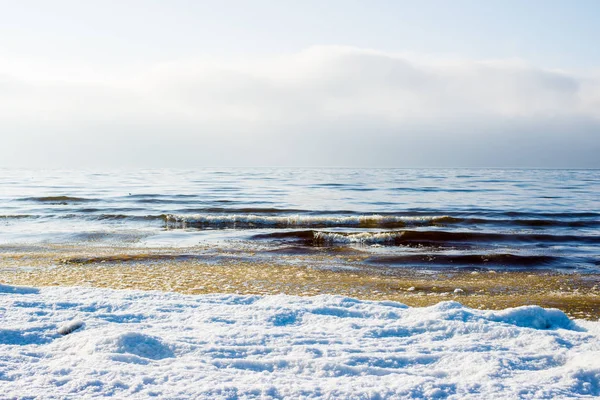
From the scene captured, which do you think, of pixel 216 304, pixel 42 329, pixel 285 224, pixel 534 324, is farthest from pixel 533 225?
pixel 42 329

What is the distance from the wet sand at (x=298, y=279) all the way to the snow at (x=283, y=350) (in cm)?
225

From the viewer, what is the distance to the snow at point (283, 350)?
94.4 inches

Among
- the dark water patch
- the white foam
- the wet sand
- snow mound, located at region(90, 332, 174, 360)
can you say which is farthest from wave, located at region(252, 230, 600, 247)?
snow mound, located at region(90, 332, 174, 360)

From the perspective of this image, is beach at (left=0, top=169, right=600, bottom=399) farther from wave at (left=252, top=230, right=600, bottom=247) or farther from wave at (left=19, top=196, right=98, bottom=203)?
wave at (left=19, top=196, right=98, bottom=203)

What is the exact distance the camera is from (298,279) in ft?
24.0

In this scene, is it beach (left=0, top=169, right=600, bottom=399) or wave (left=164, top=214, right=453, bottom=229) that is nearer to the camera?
beach (left=0, top=169, right=600, bottom=399)

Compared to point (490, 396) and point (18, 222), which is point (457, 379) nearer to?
point (490, 396)

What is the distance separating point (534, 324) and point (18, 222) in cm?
1688

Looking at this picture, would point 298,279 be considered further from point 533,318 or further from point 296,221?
point 296,221

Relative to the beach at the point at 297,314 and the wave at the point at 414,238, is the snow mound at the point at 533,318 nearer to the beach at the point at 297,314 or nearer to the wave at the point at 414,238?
the beach at the point at 297,314

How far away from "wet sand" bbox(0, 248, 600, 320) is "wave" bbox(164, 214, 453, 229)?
7042 millimetres

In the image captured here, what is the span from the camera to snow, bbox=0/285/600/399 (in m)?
2.40

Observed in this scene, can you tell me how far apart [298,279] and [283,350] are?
4.37 metres

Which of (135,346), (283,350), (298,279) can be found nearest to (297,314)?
(283,350)
